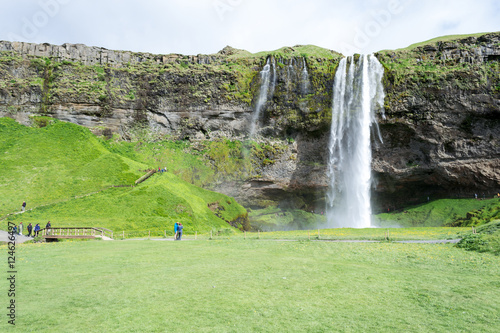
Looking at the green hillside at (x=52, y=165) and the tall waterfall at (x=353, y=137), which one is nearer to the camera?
the green hillside at (x=52, y=165)

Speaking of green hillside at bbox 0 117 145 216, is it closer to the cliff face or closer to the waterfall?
the cliff face

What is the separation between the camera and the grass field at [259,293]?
27.8 feet

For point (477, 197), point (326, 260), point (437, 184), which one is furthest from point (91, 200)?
point (477, 197)

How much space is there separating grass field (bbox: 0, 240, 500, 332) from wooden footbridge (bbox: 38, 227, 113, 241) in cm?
1488

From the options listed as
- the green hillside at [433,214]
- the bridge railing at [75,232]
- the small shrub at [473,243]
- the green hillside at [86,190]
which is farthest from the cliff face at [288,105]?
the small shrub at [473,243]

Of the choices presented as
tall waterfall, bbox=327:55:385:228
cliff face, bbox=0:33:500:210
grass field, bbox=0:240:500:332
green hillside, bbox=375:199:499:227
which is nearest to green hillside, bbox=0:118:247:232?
cliff face, bbox=0:33:500:210

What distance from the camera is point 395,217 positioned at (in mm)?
68688

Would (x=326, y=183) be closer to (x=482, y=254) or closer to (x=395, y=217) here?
(x=395, y=217)

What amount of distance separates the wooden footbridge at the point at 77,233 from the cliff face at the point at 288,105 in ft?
119

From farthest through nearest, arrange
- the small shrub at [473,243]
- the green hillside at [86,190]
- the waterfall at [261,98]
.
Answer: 1. the waterfall at [261,98]
2. the green hillside at [86,190]
3. the small shrub at [473,243]

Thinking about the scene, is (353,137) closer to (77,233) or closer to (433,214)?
(433,214)

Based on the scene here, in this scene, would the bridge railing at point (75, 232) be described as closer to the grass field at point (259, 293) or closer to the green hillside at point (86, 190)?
the green hillside at point (86, 190)

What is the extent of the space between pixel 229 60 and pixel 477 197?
6057cm

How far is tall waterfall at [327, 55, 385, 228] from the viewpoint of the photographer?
218 ft
